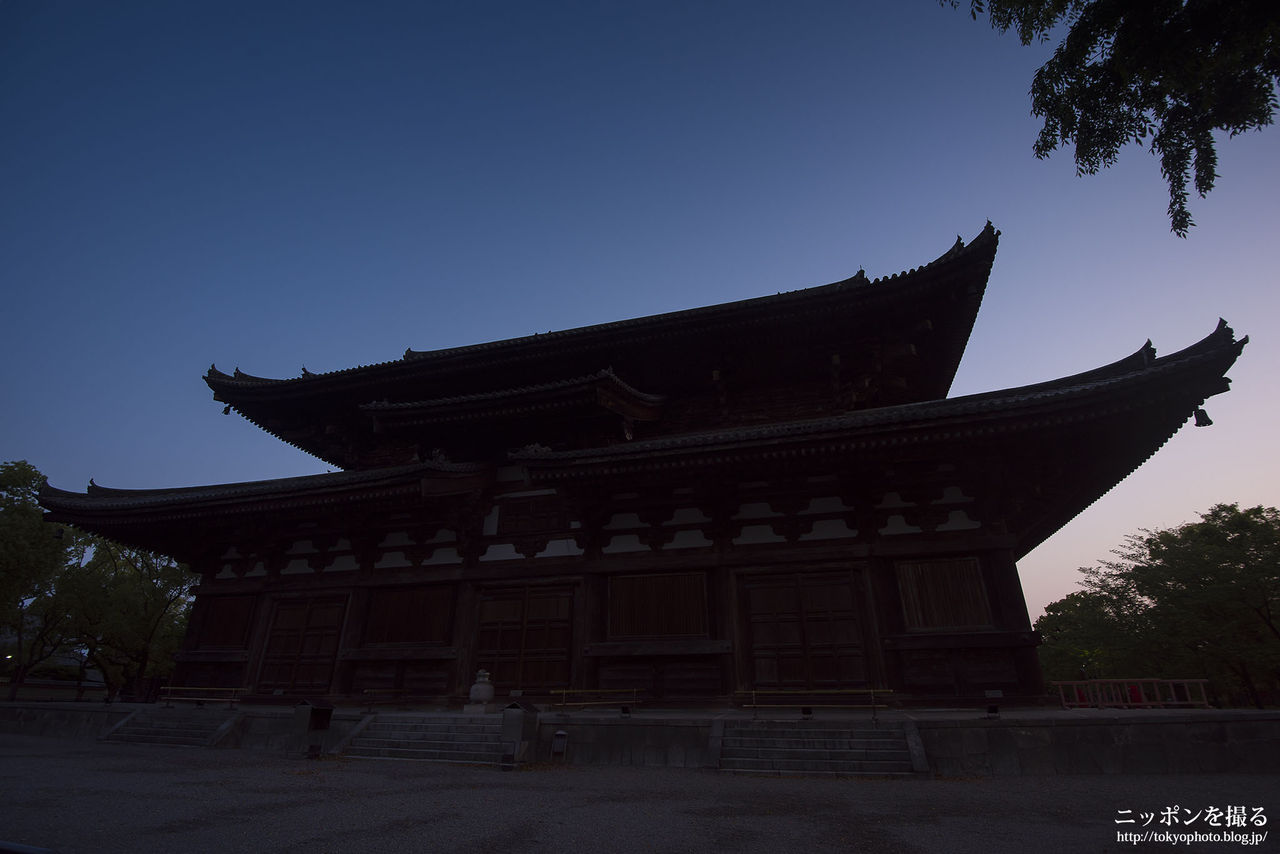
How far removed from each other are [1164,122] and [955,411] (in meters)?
4.71

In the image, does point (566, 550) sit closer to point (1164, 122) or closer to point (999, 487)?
point (999, 487)

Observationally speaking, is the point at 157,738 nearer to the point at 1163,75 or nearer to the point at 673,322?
the point at 673,322

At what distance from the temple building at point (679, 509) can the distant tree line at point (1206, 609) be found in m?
21.9

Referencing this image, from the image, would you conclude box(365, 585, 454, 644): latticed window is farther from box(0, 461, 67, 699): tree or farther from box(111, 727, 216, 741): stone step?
box(0, 461, 67, 699): tree

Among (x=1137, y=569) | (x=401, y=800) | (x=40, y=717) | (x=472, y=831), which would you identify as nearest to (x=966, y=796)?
(x=472, y=831)

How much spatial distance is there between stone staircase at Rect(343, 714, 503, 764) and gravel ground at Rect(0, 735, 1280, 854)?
1012 millimetres

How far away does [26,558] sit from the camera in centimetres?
2277

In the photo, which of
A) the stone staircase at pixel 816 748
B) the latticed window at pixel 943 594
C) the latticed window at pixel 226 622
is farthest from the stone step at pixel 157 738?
the latticed window at pixel 943 594

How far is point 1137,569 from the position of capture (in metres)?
30.9

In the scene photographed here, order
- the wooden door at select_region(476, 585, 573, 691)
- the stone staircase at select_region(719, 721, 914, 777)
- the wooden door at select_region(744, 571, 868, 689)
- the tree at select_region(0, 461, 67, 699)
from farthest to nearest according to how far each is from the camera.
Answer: the tree at select_region(0, 461, 67, 699)
the wooden door at select_region(476, 585, 573, 691)
the wooden door at select_region(744, 571, 868, 689)
the stone staircase at select_region(719, 721, 914, 777)

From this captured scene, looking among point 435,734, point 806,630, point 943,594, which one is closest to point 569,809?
point 435,734

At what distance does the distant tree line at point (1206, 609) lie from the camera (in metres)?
25.9

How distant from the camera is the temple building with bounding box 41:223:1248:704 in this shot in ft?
33.5

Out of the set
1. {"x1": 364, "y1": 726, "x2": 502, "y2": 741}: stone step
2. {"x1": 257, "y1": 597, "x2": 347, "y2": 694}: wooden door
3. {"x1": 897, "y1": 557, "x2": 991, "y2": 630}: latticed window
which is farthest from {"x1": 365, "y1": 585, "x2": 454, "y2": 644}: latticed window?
{"x1": 897, "y1": 557, "x2": 991, "y2": 630}: latticed window
